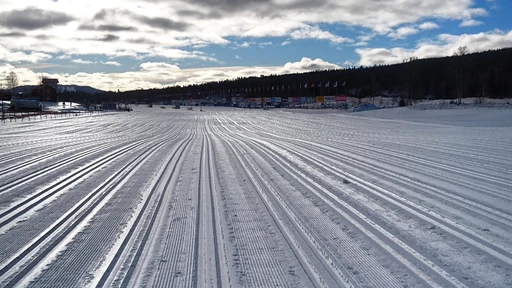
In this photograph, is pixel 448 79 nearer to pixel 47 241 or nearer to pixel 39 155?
pixel 39 155

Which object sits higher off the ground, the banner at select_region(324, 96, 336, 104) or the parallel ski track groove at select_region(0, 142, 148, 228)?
the banner at select_region(324, 96, 336, 104)

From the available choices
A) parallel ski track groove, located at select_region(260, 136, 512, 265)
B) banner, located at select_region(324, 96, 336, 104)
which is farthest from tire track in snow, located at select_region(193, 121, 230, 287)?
banner, located at select_region(324, 96, 336, 104)

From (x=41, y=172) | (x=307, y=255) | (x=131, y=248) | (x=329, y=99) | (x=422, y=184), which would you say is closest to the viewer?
(x=307, y=255)

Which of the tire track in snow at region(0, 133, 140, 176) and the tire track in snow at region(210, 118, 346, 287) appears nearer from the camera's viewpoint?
the tire track in snow at region(210, 118, 346, 287)

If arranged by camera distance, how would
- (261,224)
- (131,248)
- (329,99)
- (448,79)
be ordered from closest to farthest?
(131,248)
(261,224)
(329,99)
(448,79)

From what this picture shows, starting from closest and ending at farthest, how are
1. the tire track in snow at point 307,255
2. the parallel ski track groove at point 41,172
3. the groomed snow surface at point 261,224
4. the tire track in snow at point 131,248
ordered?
the tire track in snow at point 307,255 → the tire track in snow at point 131,248 → the groomed snow surface at point 261,224 → the parallel ski track groove at point 41,172

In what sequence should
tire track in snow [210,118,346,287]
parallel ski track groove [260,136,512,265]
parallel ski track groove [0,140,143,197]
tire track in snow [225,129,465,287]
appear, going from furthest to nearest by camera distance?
parallel ski track groove [0,140,143,197]
parallel ski track groove [260,136,512,265]
tire track in snow [225,129,465,287]
tire track in snow [210,118,346,287]

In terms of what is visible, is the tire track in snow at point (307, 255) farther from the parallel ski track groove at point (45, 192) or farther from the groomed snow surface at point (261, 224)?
the parallel ski track groove at point (45, 192)

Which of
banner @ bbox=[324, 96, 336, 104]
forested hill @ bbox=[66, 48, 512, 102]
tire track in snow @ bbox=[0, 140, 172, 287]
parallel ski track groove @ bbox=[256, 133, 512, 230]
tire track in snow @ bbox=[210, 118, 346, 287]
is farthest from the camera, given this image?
banner @ bbox=[324, 96, 336, 104]

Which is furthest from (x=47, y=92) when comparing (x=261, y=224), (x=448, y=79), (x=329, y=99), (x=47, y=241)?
(x=261, y=224)

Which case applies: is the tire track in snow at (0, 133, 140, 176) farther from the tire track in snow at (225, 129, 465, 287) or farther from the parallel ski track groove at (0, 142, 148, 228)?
the tire track in snow at (225, 129, 465, 287)

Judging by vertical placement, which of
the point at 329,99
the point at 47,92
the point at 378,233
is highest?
the point at 47,92

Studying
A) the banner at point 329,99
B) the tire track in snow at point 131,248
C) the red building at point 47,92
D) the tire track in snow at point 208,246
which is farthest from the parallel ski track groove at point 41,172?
the red building at point 47,92

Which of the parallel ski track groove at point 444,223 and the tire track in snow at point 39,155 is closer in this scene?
the parallel ski track groove at point 444,223
